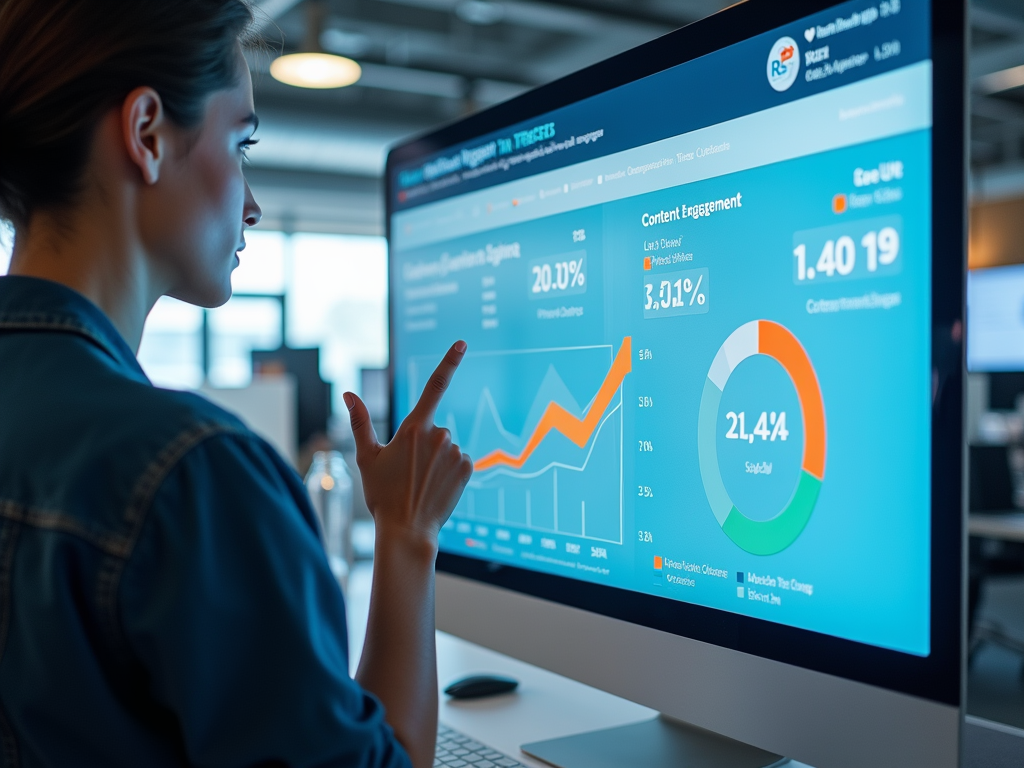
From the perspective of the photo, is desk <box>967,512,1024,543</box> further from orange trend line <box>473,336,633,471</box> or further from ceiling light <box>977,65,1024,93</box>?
ceiling light <box>977,65,1024,93</box>

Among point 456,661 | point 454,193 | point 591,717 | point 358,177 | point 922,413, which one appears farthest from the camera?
point 358,177

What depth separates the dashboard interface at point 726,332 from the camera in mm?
676

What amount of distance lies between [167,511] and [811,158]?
56cm


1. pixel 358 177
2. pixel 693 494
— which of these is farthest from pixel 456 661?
pixel 358 177

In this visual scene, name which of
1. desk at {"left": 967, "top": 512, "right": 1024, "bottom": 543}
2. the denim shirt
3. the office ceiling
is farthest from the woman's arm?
the office ceiling

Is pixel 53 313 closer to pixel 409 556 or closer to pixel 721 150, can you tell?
pixel 409 556

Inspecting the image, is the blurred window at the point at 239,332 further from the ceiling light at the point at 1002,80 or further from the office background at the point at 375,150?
the ceiling light at the point at 1002,80

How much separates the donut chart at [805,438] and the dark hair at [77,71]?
50cm

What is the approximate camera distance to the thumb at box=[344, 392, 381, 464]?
834mm

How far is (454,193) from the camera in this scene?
119 centimetres

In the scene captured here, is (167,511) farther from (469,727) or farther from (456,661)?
(456,661)

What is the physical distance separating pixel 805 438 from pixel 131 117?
585 millimetres

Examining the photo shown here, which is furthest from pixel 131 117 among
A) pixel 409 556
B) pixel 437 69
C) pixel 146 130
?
pixel 437 69

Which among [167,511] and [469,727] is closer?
[167,511]
